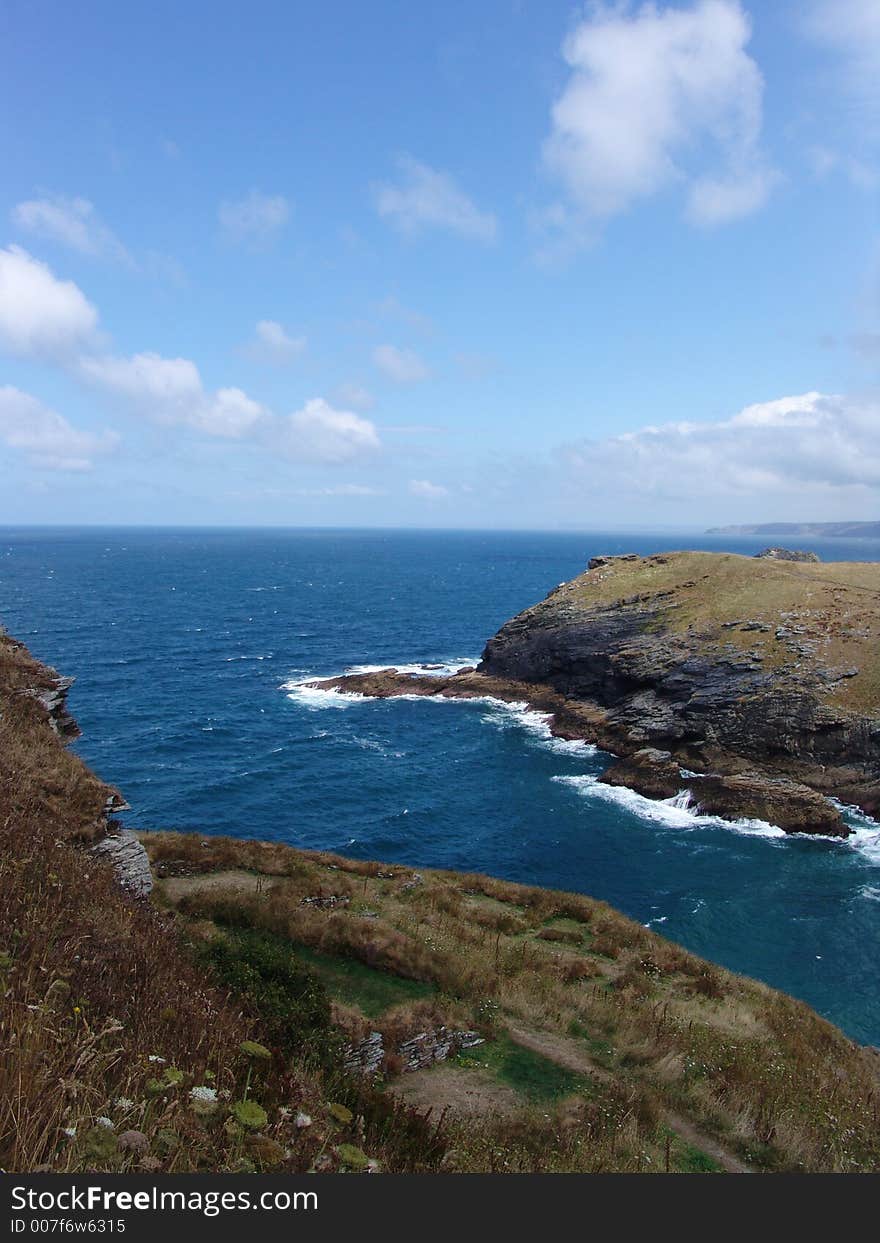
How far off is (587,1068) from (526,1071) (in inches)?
57.4

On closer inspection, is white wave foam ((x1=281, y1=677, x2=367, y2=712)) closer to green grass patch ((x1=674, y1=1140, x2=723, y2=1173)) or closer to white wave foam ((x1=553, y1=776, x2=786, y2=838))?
white wave foam ((x1=553, y1=776, x2=786, y2=838))

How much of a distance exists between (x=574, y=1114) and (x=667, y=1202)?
802cm

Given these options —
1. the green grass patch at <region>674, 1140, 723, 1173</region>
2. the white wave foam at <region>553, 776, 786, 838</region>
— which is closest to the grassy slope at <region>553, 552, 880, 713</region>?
the white wave foam at <region>553, 776, 786, 838</region>

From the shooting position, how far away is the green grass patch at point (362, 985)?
16.8 metres

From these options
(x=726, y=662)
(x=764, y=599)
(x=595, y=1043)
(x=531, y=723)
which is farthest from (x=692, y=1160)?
(x=764, y=599)

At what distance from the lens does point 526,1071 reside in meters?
14.4

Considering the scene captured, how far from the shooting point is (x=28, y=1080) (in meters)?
5.61

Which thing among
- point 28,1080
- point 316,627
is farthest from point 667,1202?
point 316,627

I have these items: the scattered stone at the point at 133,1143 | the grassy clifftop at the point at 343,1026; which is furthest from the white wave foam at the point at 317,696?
the scattered stone at the point at 133,1143

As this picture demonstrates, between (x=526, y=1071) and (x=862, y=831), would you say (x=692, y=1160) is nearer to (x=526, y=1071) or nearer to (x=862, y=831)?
(x=526, y=1071)

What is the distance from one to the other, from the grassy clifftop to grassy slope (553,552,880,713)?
42.0 metres

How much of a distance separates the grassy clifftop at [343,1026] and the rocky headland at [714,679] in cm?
3161

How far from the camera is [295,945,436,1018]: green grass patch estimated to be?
16781 millimetres

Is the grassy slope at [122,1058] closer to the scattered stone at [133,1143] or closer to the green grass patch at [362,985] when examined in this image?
the scattered stone at [133,1143]
